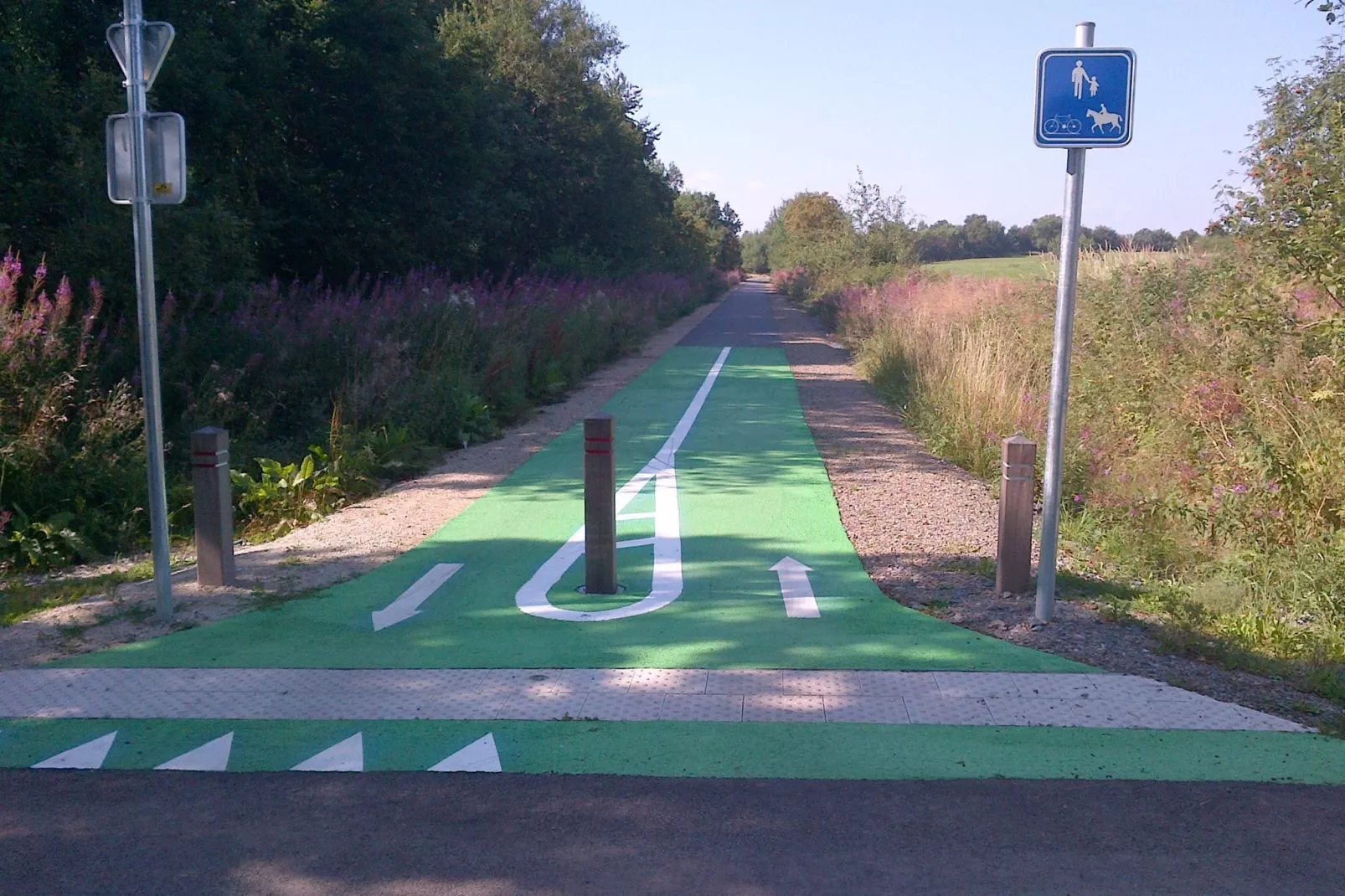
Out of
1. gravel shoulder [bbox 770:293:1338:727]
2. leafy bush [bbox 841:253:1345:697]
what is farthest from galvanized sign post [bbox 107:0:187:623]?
→ leafy bush [bbox 841:253:1345:697]

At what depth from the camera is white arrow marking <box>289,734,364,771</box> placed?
4859 mm

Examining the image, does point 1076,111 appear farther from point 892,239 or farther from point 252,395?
point 892,239

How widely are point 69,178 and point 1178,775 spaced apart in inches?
514

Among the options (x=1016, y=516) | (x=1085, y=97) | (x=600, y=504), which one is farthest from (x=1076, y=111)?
(x=600, y=504)

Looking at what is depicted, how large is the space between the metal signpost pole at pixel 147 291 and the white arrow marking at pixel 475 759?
2916 mm

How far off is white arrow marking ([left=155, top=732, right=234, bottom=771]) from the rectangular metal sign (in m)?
3.24

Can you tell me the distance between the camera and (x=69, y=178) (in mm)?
13203

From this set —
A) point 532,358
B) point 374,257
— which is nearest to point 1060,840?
point 532,358

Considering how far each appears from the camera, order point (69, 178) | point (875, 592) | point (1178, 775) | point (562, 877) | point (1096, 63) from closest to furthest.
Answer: point (562, 877) < point (1178, 775) < point (1096, 63) < point (875, 592) < point (69, 178)

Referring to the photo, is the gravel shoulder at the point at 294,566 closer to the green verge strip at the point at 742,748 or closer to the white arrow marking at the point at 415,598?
the white arrow marking at the point at 415,598

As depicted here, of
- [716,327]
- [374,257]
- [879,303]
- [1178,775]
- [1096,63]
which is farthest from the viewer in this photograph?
[716,327]

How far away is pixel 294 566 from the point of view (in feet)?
27.4

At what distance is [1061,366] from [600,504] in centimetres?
288

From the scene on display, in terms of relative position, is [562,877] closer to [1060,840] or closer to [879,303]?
[1060,840]
